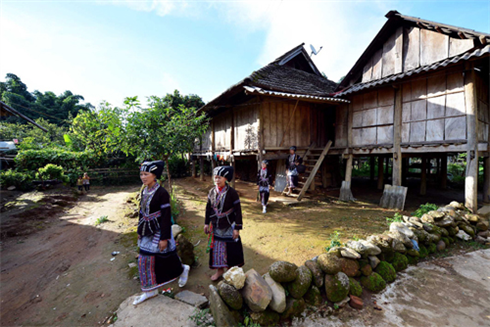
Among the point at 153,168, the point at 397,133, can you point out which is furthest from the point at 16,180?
the point at 397,133

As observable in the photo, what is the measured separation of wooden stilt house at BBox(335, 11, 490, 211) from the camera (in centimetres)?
595

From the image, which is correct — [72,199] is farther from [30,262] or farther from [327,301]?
[327,301]

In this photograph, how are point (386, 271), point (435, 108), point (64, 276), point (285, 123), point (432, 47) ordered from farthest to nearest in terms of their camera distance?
point (285, 123) → point (432, 47) → point (435, 108) → point (64, 276) → point (386, 271)

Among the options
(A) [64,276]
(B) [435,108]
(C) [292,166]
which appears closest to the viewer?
(A) [64,276]

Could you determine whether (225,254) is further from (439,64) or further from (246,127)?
(439,64)

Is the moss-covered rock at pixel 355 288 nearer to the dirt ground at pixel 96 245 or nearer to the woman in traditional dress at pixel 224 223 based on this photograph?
the dirt ground at pixel 96 245

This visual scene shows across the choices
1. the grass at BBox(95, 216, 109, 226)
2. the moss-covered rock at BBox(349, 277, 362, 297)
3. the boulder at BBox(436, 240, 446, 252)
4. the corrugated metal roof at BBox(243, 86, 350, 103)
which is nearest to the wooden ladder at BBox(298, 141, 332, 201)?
the corrugated metal roof at BBox(243, 86, 350, 103)

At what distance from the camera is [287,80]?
9.48 m

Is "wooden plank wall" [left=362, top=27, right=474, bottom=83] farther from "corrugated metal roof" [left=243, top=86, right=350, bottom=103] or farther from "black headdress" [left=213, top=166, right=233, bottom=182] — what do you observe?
"black headdress" [left=213, top=166, right=233, bottom=182]

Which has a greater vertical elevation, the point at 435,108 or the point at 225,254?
the point at 435,108

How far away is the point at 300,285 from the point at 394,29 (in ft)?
31.6

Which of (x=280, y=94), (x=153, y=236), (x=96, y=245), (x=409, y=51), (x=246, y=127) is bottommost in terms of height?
(x=96, y=245)

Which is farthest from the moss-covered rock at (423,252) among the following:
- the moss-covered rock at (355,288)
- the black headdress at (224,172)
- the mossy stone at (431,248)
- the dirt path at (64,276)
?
the dirt path at (64,276)

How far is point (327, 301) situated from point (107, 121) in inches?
285
